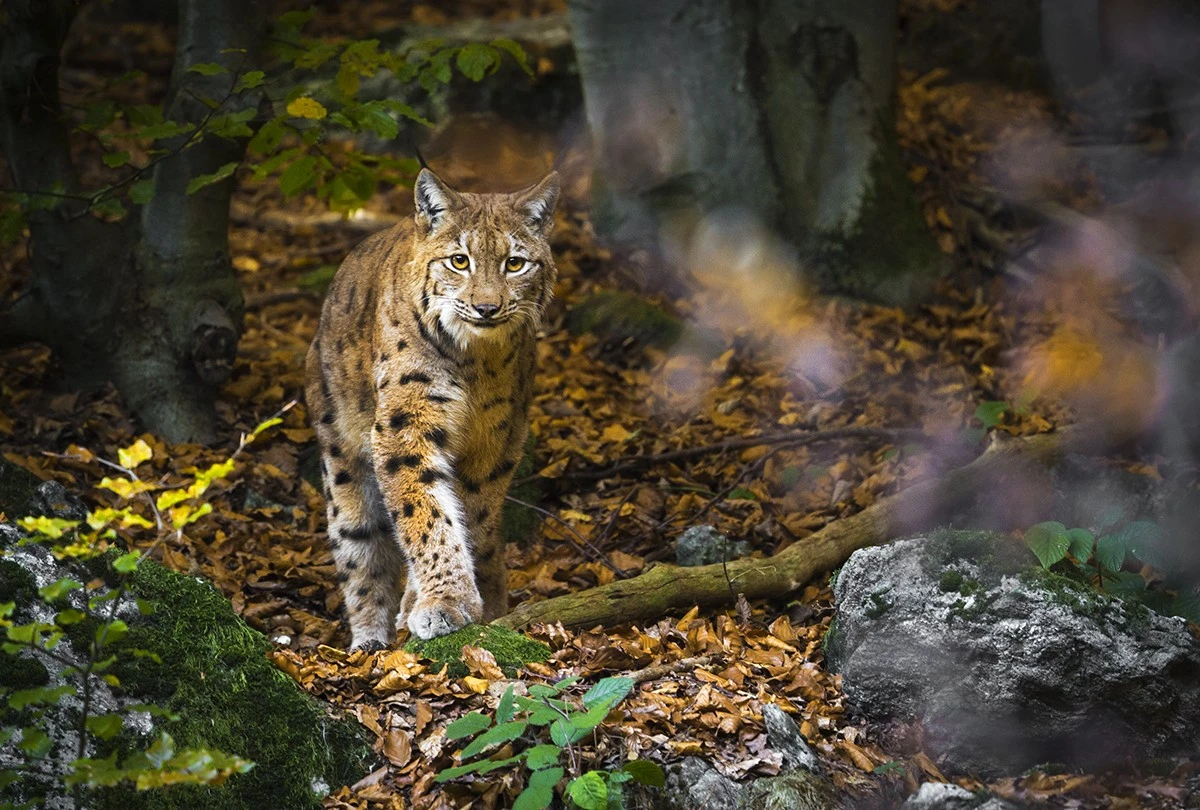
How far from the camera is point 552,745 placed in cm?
419

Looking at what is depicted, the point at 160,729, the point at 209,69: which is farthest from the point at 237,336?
the point at 160,729

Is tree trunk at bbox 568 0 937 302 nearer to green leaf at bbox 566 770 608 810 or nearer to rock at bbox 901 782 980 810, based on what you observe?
rock at bbox 901 782 980 810

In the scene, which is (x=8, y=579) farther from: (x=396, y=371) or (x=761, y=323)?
(x=761, y=323)

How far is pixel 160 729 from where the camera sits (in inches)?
158

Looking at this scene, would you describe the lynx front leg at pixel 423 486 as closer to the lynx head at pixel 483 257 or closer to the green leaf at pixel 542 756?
the lynx head at pixel 483 257

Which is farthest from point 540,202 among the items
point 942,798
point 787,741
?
point 942,798

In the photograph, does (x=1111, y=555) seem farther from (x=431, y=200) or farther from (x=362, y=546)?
(x=362, y=546)

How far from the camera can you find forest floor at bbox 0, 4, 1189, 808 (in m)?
4.59

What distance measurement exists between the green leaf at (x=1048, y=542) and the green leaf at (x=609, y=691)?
201 centimetres

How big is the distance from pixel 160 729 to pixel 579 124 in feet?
29.2

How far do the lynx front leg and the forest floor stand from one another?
0.56 metres

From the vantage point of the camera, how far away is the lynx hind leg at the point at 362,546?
6.45 meters

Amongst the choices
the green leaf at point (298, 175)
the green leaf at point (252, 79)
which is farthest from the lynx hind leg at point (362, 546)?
the green leaf at point (252, 79)

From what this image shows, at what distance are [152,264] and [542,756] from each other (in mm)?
5210
